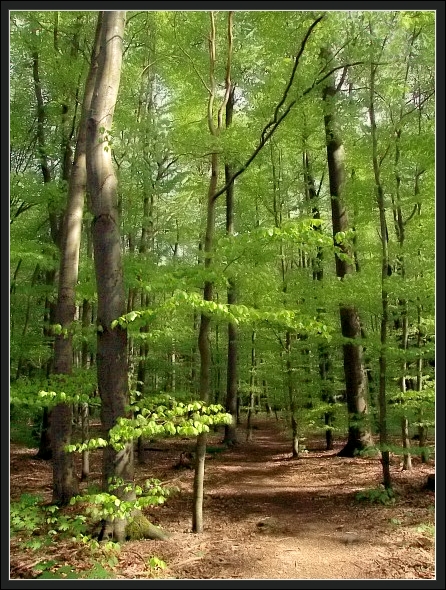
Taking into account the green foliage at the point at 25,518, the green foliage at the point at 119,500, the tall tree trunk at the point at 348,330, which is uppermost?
the tall tree trunk at the point at 348,330

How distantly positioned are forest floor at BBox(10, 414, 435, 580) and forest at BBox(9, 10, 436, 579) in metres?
0.04

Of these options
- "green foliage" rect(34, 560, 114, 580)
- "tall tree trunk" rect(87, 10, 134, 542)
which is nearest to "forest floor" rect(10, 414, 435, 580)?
"green foliage" rect(34, 560, 114, 580)

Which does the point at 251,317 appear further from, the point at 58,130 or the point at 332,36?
the point at 58,130

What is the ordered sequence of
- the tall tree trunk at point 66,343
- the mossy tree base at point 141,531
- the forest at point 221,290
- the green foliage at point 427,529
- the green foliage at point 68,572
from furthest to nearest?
the tall tree trunk at point 66,343, the green foliage at point 427,529, the mossy tree base at point 141,531, the forest at point 221,290, the green foliage at point 68,572

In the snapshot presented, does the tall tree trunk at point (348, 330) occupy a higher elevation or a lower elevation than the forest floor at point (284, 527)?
higher

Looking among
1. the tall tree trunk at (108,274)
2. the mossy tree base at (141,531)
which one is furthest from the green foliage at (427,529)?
the tall tree trunk at (108,274)

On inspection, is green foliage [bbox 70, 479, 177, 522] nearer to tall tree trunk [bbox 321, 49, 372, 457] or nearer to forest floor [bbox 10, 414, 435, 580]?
forest floor [bbox 10, 414, 435, 580]

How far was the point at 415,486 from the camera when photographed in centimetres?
746

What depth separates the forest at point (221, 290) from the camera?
4992 mm

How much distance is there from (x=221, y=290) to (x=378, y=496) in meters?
4.27

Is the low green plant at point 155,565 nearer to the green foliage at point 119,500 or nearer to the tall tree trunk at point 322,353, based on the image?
the green foliage at point 119,500

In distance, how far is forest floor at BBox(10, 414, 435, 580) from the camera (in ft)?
15.8

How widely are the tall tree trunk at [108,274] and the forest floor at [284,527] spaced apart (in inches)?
32.4

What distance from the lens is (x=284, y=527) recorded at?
6.17 metres
